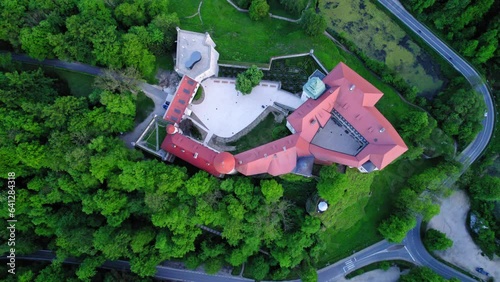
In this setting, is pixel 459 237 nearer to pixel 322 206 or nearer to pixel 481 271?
pixel 481 271

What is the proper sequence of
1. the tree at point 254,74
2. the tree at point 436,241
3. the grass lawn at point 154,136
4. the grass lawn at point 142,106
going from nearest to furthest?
the tree at point 254,74 < the grass lawn at point 154,136 < the tree at point 436,241 < the grass lawn at point 142,106

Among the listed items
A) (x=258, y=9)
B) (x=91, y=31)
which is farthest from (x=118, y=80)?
(x=258, y=9)

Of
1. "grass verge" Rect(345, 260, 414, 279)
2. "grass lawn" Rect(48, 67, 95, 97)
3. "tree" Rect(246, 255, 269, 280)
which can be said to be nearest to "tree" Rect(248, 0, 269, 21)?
"grass lawn" Rect(48, 67, 95, 97)

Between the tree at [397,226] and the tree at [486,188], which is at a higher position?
the tree at [486,188]

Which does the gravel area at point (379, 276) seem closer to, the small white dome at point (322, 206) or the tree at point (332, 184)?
the small white dome at point (322, 206)

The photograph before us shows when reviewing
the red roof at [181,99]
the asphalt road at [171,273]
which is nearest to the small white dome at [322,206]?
the asphalt road at [171,273]

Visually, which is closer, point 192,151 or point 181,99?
point 192,151
